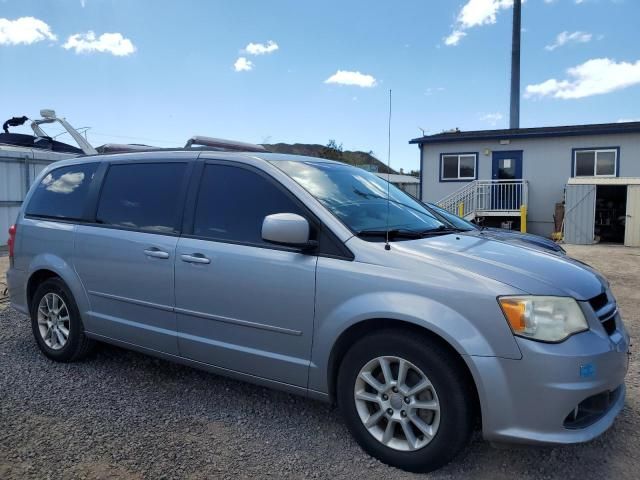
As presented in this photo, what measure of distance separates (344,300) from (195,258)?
1.13 meters

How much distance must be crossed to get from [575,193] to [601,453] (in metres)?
14.5

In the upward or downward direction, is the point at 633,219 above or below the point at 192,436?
above

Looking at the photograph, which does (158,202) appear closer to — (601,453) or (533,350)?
(533,350)

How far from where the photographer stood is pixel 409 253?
9.40 ft

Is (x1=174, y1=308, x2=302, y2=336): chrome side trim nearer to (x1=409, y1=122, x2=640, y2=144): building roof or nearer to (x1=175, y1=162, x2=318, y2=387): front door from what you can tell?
(x1=175, y1=162, x2=318, y2=387): front door

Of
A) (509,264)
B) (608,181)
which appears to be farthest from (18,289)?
(608,181)

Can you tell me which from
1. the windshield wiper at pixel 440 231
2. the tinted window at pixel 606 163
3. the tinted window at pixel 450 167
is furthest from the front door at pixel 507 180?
the windshield wiper at pixel 440 231

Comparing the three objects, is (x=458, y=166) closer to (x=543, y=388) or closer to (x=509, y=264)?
(x=509, y=264)

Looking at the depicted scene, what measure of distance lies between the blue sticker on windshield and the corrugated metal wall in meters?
14.7

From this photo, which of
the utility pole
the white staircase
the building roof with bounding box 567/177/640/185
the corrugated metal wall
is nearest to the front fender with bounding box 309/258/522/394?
the corrugated metal wall

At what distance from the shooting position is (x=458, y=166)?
19969 mm

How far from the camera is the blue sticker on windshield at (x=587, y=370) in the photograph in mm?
2515

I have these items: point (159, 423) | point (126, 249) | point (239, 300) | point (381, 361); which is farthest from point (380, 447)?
point (126, 249)

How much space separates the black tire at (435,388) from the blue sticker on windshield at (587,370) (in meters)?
0.52
